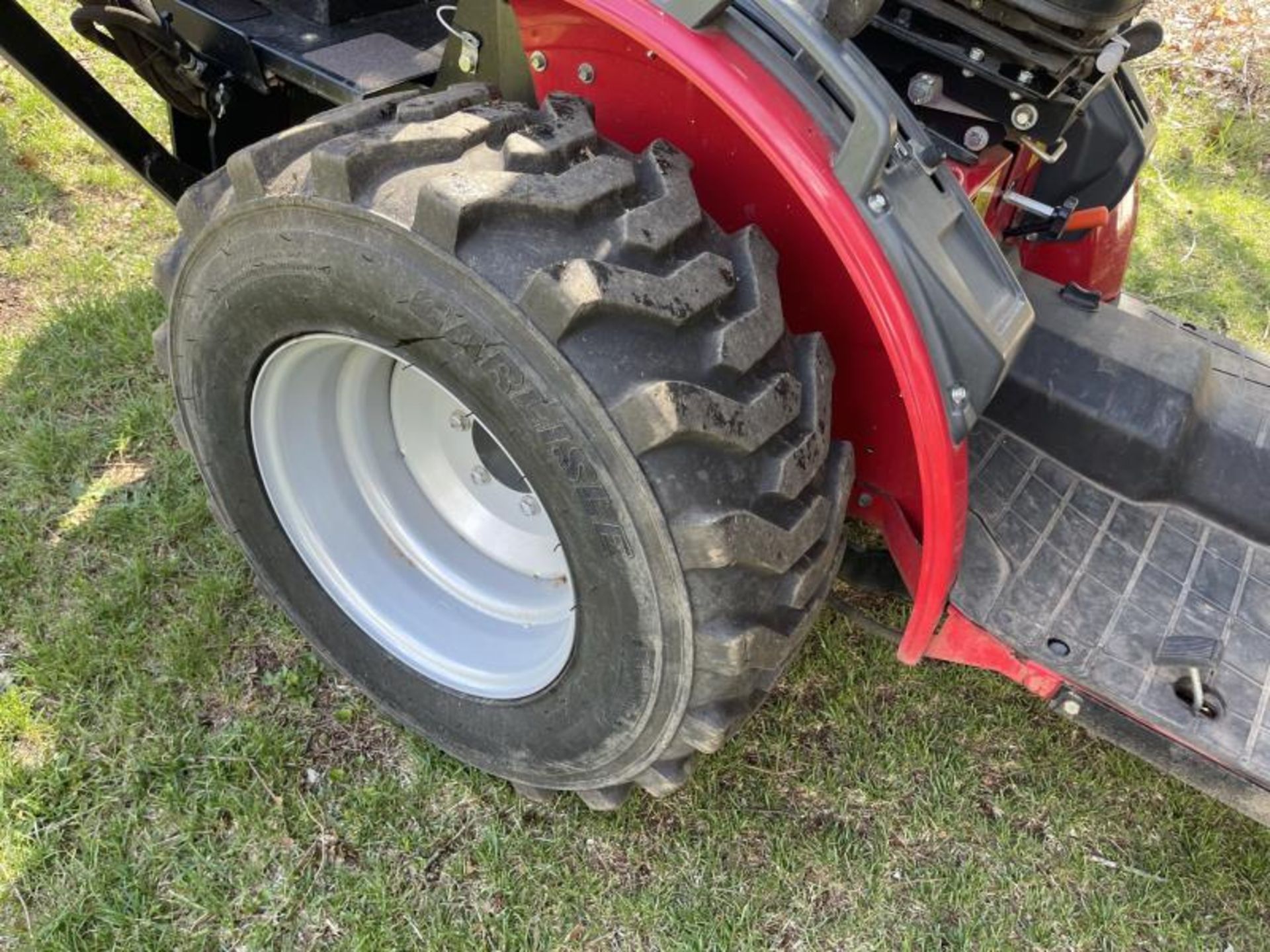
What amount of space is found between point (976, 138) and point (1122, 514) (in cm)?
71

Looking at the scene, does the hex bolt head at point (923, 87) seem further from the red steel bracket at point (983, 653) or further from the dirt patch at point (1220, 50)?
the dirt patch at point (1220, 50)

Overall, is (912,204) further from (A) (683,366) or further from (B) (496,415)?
(B) (496,415)

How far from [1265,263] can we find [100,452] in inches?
143

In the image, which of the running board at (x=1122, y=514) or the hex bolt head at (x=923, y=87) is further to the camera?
A: the running board at (x=1122, y=514)

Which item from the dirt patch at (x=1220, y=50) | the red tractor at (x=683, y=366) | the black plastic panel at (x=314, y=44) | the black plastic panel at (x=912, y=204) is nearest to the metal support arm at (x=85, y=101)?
the red tractor at (x=683, y=366)

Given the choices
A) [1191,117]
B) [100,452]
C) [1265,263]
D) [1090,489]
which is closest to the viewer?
[1090,489]

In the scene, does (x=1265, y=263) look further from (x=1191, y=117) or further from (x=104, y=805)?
(x=104, y=805)

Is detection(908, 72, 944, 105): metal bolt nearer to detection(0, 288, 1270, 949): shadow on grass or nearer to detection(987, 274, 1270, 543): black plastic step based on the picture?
detection(987, 274, 1270, 543): black plastic step

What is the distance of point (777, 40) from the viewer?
51.6 inches

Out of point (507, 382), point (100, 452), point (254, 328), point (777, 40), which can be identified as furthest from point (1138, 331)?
point (100, 452)

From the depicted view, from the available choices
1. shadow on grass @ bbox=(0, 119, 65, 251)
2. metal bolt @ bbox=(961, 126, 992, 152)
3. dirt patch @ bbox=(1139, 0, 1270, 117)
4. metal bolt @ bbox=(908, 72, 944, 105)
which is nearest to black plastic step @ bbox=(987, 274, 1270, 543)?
metal bolt @ bbox=(961, 126, 992, 152)

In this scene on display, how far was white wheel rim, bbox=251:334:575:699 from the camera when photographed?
6.21 ft

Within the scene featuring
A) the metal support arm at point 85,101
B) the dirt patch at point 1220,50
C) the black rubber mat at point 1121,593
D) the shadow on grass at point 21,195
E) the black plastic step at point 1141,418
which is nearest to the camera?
the black rubber mat at point 1121,593

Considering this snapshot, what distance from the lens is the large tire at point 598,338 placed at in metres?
1.33
